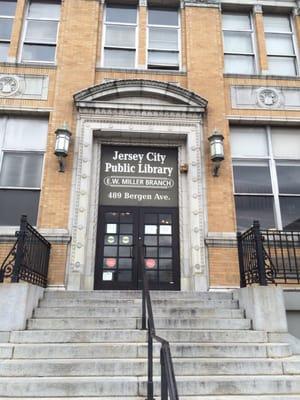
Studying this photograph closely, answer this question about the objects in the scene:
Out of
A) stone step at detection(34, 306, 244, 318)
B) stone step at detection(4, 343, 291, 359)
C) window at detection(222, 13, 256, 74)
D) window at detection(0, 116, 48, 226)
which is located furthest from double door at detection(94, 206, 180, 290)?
window at detection(222, 13, 256, 74)

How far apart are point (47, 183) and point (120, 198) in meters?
1.82

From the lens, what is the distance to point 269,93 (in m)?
10.0

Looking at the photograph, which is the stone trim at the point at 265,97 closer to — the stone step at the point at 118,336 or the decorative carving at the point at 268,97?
the decorative carving at the point at 268,97

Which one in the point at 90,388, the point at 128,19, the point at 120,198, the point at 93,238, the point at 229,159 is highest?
the point at 128,19

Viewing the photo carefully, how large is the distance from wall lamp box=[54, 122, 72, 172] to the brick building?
173 mm

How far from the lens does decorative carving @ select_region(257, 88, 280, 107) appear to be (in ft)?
32.5

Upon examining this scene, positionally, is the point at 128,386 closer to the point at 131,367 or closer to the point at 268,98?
the point at 131,367

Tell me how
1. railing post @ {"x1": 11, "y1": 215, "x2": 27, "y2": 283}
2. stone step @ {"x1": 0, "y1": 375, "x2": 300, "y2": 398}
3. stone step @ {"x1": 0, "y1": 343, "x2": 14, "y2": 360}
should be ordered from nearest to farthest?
stone step @ {"x1": 0, "y1": 375, "x2": 300, "y2": 398}, stone step @ {"x1": 0, "y1": 343, "x2": 14, "y2": 360}, railing post @ {"x1": 11, "y1": 215, "x2": 27, "y2": 283}

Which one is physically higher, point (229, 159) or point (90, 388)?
point (229, 159)

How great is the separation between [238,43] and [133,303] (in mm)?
8564

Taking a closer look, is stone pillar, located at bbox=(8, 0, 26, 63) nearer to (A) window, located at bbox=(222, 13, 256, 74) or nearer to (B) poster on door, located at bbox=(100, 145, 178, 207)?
(B) poster on door, located at bbox=(100, 145, 178, 207)

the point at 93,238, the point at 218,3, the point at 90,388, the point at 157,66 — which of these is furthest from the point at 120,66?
the point at 90,388

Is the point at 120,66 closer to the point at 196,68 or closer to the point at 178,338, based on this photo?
the point at 196,68

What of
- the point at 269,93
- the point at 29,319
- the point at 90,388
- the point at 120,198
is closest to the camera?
the point at 90,388
